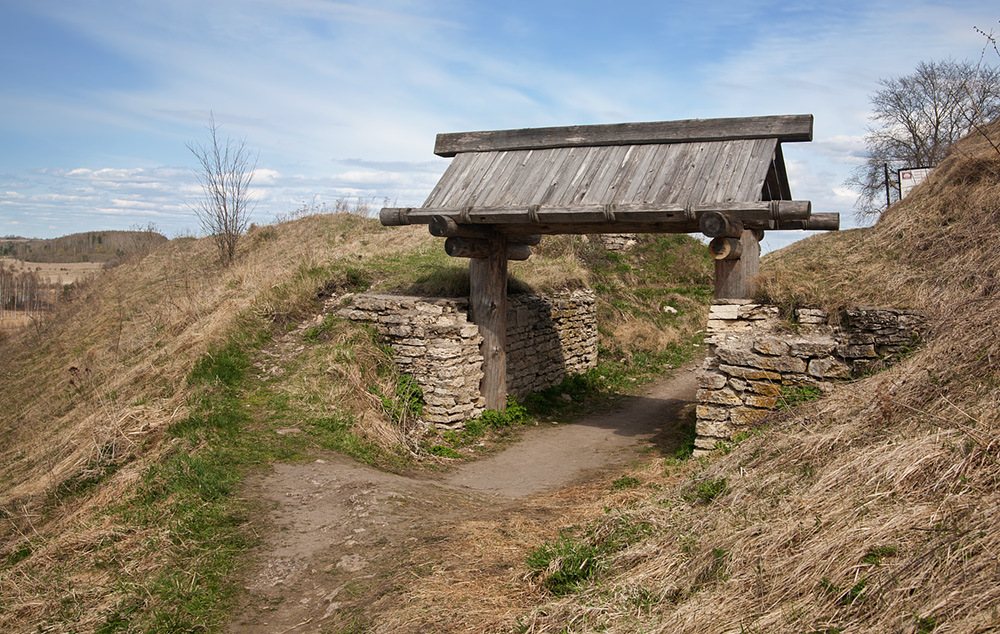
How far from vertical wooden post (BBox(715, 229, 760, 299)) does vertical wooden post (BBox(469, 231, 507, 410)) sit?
3252 mm

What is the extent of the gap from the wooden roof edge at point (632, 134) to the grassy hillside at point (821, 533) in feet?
8.67

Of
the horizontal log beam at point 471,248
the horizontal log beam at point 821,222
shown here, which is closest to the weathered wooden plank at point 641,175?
the horizontal log beam at point 821,222

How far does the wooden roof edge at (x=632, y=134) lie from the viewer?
763 cm

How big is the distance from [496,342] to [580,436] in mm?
1914

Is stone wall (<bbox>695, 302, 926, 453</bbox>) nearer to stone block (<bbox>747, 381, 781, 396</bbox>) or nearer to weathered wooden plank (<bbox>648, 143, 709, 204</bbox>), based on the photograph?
stone block (<bbox>747, 381, 781, 396</bbox>)

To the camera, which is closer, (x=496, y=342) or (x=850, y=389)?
(x=850, y=389)

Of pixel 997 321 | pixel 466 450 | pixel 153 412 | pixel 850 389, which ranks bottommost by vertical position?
pixel 466 450

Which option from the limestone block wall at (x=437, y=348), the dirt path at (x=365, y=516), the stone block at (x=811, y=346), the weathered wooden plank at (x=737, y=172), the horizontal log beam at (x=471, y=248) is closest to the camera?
the dirt path at (x=365, y=516)

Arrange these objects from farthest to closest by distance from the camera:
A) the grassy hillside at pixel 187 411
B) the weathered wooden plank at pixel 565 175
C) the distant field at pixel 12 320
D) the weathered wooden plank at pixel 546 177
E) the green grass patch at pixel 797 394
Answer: the distant field at pixel 12 320
the weathered wooden plank at pixel 546 177
the weathered wooden plank at pixel 565 175
the green grass patch at pixel 797 394
the grassy hillside at pixel 187 411

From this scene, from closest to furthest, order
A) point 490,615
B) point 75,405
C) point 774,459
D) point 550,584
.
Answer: point 490,615 → point 550,584 → point 774,459 → point 75,405

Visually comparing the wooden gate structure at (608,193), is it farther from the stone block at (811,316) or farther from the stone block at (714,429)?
the stone block at (714,429)

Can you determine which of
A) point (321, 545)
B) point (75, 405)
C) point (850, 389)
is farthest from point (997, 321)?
point (75, 405)

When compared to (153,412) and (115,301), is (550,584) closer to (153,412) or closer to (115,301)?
(153,412)

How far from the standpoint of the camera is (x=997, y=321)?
479cm
